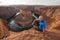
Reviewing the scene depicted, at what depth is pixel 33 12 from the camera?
6.88ft

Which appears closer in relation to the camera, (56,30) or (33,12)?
(56,30)

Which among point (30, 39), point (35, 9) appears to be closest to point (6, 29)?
point (30, 39)

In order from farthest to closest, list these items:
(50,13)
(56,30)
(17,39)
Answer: (50,13) < (56,30) < (17,39)

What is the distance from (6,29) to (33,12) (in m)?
0.56

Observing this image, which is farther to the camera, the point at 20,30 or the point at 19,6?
the point at 19,6

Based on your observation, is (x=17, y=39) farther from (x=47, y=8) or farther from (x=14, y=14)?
(x=47, y=8)

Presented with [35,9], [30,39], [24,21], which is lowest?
[30,39]

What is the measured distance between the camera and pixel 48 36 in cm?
164

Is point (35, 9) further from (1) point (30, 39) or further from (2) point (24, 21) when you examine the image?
(1) point (30, 39)

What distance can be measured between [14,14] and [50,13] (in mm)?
601

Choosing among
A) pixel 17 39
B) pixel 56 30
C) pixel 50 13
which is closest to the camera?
pixel 17 39

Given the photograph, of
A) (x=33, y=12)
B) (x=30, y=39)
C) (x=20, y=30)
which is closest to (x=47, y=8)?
(x=33, y=12)

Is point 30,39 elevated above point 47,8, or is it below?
below

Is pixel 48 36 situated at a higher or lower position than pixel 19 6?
lower
